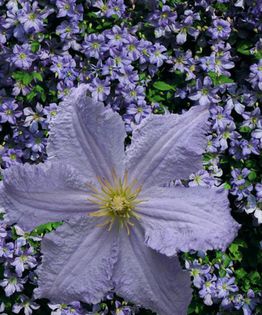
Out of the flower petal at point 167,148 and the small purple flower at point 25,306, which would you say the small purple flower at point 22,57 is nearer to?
the flower petal at point 167,148

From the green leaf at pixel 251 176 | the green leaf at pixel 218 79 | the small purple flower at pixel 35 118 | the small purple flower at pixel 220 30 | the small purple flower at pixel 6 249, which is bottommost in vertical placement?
the small purple flower at pixel 6 249

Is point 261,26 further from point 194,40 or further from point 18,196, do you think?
point 18,196

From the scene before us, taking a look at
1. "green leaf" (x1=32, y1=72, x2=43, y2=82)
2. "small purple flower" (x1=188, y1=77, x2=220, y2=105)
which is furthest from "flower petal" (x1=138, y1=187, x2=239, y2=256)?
"green leaf" (x1=32, y1=72, x2=43, y2=82)

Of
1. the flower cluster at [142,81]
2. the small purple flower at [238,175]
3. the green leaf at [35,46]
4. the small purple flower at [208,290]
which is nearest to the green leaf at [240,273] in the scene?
the flower cluster at [142,81]

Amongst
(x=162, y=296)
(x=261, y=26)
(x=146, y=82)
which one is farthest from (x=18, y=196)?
(x=261, y=26)

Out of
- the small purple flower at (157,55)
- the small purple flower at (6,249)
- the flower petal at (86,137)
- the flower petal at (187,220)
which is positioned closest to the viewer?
the flower petal at (187,220)

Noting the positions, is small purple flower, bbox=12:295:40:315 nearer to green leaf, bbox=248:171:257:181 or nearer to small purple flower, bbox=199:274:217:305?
small purple flower, bbox=199:274:217:305
